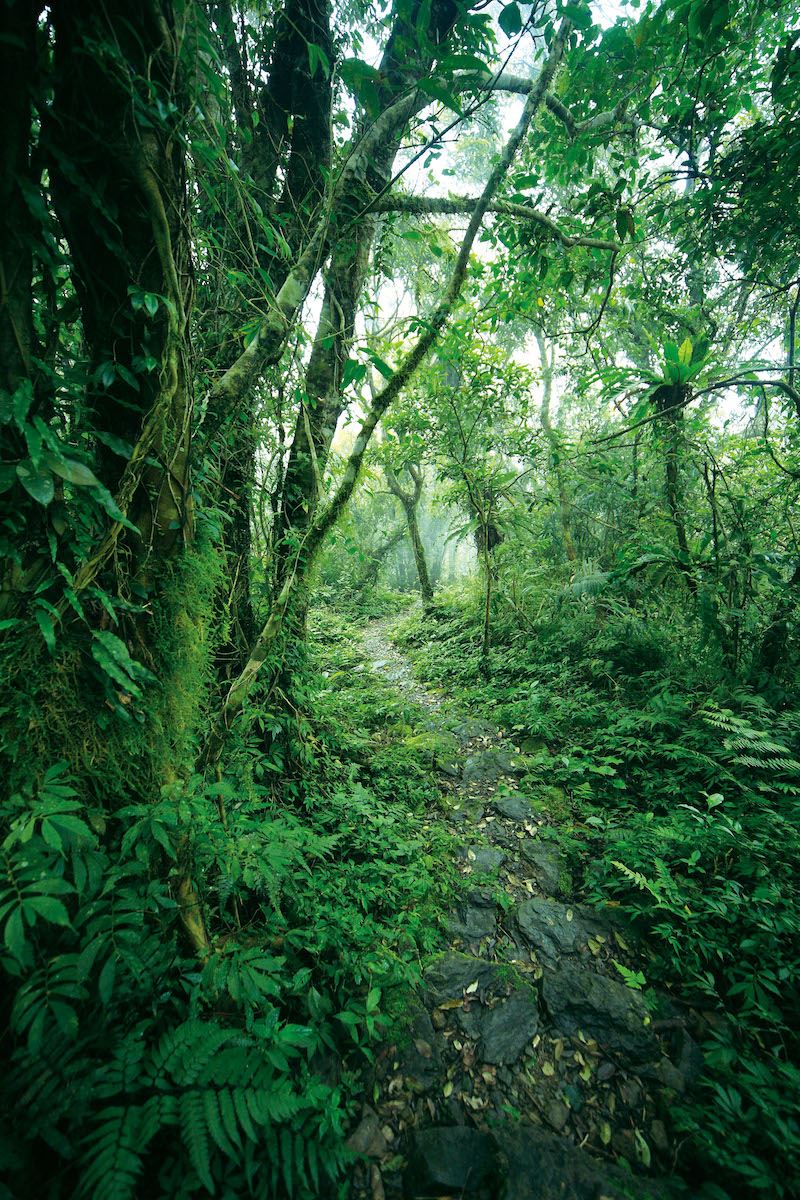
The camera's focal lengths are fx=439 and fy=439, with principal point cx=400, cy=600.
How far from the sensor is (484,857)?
3363 millimetres

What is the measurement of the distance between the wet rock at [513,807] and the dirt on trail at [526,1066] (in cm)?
46

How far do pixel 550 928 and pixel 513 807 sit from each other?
1094mm

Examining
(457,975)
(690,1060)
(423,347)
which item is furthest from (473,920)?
(423,347)

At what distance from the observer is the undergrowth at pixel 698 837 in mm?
1920

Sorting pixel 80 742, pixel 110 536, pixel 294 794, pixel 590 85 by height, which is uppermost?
pixel 590 85

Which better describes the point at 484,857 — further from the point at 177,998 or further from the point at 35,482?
the point at 35,482

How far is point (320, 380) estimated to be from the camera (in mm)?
4176

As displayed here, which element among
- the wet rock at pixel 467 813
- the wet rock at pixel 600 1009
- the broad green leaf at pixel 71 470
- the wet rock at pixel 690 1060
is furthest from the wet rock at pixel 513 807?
the broad green leaf at pixel 71 470

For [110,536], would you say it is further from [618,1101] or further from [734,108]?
[734,108]

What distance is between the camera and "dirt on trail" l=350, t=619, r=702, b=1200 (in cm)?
183

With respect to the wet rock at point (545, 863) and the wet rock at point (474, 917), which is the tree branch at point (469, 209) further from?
the wet rock at point (474, 917)

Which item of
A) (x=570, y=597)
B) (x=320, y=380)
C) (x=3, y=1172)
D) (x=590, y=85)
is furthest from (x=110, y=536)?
(x=570, y=597)

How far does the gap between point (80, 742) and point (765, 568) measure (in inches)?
217

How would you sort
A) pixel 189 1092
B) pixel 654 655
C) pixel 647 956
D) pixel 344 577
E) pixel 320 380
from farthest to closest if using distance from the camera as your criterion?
pixel 344 577 < pixel 654 655 < pixel 320 380 < pixel 647 956 < pixel 189 1092
